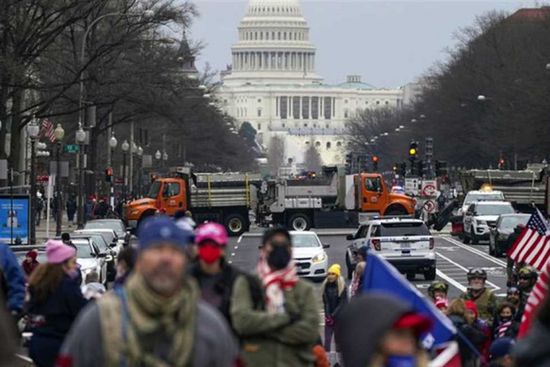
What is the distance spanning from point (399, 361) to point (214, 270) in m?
3.87

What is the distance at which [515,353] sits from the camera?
7824 millimetres

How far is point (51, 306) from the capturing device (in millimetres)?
13281

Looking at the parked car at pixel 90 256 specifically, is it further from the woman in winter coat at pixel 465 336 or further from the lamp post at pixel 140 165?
the lamp post at pixel 140 165

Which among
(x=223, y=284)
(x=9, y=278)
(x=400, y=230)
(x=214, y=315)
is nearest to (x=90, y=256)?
(x=400, y=230)

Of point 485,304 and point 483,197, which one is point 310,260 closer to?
point 485,304

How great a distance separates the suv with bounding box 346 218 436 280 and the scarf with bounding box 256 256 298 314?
27.9 metres

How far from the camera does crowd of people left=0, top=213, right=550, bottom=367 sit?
7.16 metres

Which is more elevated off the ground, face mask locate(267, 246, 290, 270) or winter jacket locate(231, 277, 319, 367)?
face mask locate(267, 246, 290, 270)

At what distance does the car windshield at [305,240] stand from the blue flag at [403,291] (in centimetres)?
2701

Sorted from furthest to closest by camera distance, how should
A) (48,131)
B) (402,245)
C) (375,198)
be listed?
(48,131), (375,198), (402,245)

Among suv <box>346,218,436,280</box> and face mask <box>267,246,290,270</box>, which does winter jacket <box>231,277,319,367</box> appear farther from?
suv <box>346,218,436,280</box>

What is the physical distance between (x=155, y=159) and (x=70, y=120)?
32.3 meters

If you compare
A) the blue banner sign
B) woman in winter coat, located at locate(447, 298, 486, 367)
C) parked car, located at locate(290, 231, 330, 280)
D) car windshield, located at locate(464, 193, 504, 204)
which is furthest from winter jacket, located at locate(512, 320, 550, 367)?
car windshield, located at locate(464, 193, 504, 204)

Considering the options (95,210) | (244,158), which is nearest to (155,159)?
(95,210)
